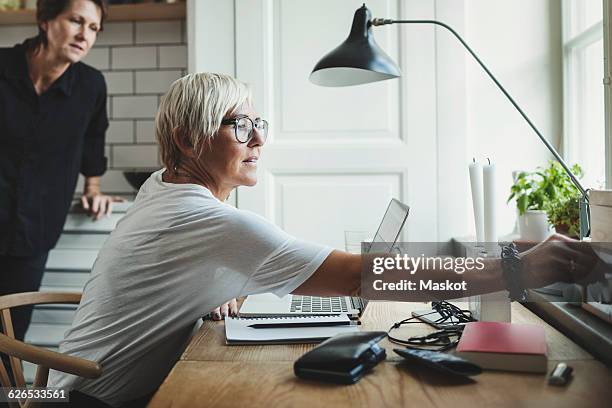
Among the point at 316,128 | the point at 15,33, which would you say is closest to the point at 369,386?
the point at 316,128

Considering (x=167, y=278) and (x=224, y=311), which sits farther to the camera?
(x=224, y=311)

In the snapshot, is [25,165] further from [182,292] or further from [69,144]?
[182,292]

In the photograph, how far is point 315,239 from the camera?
270 cm

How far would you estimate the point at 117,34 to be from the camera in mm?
3178

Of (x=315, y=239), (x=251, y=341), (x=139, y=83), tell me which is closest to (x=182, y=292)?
(x=251, y=341)

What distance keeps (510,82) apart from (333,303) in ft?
4.65

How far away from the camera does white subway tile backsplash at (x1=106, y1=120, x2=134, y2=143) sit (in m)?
3.19

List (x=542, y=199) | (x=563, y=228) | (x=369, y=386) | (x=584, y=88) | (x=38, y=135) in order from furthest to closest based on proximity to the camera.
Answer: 1. (x=38, y=135)
2. (x=584, y=88)
3. (x=542, y=199)
4. (x=563, y=228)
5. (x=369, y=386)

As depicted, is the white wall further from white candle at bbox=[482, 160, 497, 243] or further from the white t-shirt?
the white t-shirt

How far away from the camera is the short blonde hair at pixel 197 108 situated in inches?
62.2

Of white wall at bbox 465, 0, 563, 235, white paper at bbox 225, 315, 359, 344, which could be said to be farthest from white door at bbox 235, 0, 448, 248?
white paper at bbox 225, 315, 359, 344

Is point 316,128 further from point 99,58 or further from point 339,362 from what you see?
point 339,362

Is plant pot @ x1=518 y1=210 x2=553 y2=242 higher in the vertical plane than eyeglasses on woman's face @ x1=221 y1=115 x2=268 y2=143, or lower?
lower

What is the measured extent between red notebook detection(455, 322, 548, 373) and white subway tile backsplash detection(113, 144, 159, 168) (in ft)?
7.36
